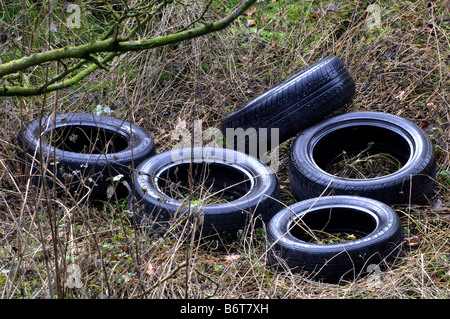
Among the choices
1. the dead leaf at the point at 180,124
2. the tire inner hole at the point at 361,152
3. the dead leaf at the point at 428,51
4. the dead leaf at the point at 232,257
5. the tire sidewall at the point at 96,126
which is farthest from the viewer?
the dead leaf at the point at 428,51

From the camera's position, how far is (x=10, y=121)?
19.8 feet

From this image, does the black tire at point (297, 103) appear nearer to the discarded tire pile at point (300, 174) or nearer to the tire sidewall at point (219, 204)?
the discarded tire pile at point (300, 174)

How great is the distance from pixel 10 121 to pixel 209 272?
3.14 metres

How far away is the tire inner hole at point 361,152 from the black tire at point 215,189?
0.86 m

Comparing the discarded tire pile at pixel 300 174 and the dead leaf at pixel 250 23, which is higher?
the dead leaf at pixel 250 23

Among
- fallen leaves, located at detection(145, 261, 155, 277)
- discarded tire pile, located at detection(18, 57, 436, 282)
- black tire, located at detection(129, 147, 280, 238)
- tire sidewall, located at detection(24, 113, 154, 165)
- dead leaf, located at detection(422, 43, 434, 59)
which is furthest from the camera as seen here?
dead leaf, located at detection(422, 43, 434, 59)

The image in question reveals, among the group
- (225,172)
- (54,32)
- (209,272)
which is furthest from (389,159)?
(54,32)

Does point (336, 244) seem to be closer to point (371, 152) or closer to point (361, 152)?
point (361, 152)

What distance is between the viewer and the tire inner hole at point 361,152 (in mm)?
5633

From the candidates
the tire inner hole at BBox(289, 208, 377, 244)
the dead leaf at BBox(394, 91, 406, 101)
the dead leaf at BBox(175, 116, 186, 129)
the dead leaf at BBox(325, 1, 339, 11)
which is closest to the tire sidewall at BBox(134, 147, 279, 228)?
the tire inner hole at BBox(289, 208, 377, 244)

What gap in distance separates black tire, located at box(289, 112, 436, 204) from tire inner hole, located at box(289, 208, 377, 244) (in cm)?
35

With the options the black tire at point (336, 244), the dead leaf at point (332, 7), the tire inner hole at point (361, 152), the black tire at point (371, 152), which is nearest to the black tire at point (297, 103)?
the black tire at point (371, 152)

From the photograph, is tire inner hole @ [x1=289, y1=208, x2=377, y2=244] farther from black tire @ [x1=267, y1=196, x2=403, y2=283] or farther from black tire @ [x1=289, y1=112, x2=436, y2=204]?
black tire @ [x1=289, y1=112, x2=436, y2=204]

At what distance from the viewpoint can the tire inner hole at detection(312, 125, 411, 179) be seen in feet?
18.5
